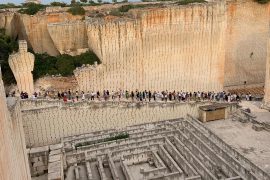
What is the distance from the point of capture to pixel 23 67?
1625cm

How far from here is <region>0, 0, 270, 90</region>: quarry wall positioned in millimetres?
18422

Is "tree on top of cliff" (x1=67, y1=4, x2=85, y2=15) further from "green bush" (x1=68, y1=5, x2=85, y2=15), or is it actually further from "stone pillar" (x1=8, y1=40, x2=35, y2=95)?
"stone pillar" (x1=8, y1=40, x2=35, y2=95)

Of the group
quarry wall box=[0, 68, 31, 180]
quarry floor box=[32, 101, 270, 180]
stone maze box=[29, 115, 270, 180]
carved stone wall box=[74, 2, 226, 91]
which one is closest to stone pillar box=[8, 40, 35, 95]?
carved stone wall box=[74, 2, 226, 91]

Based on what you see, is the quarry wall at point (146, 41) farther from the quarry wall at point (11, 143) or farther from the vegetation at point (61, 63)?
the quarry wall at point (11, 143)

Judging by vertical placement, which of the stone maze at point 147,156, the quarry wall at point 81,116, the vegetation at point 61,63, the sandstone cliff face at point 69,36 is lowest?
the stone maze at point 147,156

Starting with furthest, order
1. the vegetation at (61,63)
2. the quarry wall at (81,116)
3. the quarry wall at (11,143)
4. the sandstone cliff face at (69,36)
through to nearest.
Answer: the sandstone cliff face at (69,36) → the vegetation at (61,63) → the quarry wall at (81,116) → the quarry wall at (11,143)

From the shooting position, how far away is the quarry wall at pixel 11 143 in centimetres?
578

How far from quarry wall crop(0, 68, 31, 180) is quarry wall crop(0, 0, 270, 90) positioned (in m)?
10.1

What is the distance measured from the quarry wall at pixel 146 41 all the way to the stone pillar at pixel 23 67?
2242 mm

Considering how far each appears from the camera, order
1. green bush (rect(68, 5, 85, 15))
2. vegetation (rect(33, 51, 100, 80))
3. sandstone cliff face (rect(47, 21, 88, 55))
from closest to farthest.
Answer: vegetation (rect(33, 51, 100, 80)), sandstone cliff face (rect(47, 21, 88, 55)), green bush (rect(68, 5, 85, 15))

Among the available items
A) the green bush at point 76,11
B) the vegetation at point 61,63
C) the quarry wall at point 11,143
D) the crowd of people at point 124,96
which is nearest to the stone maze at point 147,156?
the crowd of people at point 124,96

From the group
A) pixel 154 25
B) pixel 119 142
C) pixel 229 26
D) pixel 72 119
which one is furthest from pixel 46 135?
pixel 229 26

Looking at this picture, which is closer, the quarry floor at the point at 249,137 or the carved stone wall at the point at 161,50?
the quarry floor at the point at 249,137

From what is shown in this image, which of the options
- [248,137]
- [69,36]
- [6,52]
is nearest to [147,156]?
[248,137]
